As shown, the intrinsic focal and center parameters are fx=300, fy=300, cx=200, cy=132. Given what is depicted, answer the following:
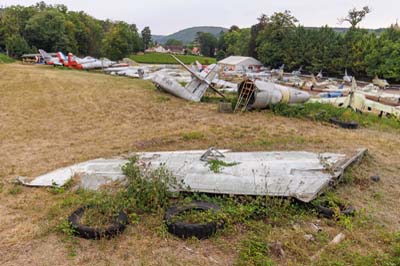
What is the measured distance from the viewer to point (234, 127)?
31.9ft

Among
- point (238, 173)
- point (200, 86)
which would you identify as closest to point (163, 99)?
point (200, 86)

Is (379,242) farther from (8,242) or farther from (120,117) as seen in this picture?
(120,117)

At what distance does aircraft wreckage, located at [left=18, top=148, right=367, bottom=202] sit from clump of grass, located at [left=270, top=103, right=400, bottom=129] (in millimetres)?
5119

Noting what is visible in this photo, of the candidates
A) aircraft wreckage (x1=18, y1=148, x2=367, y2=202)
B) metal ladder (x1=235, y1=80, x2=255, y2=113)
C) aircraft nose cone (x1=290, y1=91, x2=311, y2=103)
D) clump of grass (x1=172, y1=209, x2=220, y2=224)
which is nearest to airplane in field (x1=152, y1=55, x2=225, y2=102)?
metal ladder (x1=235, y1=80, x2=255, y2=113)

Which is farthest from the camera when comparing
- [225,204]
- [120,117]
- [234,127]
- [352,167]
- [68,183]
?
[120,117]

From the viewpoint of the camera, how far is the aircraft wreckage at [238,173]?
14.8 ft

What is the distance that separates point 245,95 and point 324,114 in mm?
3174

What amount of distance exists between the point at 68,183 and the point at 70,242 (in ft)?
5.95

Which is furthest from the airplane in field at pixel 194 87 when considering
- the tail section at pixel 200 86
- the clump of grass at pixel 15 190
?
the clump of grass at pixel 15 190

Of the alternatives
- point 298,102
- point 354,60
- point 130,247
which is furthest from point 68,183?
point 354,60

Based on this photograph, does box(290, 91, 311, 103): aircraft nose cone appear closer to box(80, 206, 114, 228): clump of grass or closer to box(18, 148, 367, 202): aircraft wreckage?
box(18, 148, 367, 202): aircraft wreckage

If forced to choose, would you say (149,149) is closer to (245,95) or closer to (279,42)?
(245,95)

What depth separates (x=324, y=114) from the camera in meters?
11.2

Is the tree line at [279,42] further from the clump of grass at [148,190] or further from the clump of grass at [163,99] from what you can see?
the clump of grass at [148,190]
